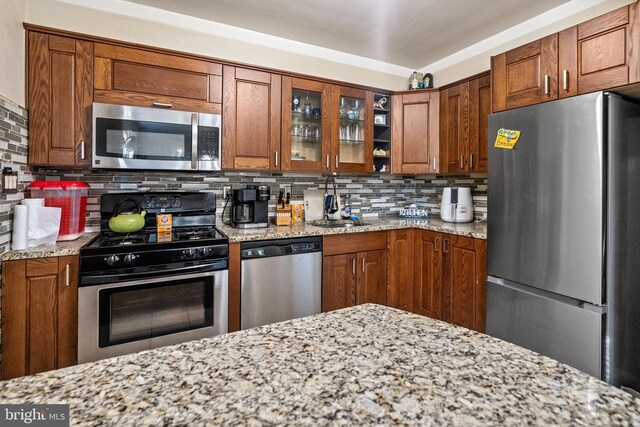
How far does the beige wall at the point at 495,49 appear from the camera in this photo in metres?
2.19

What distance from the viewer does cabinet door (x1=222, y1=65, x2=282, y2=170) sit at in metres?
2.49

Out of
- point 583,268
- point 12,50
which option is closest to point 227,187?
point 12,50

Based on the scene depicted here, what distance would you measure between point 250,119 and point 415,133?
158 cm

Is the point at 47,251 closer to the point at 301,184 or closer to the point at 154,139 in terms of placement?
the point at 154,139

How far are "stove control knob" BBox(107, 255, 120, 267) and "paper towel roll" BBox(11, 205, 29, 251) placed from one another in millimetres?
438

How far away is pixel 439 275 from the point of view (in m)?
2.75

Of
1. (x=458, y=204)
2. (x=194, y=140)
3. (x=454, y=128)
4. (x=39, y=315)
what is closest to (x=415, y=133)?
(x=454, y=128)

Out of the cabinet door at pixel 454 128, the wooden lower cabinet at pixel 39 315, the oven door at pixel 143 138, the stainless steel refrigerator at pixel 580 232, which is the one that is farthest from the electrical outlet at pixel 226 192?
the stainless steel refrigerator at pixel 580 232

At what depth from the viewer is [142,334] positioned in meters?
1.94

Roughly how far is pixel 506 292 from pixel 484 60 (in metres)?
2.07

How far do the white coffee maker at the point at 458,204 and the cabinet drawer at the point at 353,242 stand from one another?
71cm

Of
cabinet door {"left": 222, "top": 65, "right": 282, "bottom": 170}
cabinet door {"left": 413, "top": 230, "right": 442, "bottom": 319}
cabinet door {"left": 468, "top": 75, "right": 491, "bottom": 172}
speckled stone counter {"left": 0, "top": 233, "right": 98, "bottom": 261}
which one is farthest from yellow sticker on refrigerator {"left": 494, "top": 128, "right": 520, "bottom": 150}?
speckled stone counter {"left": 0, "top": 233, "right": 98, "bottom": 261}

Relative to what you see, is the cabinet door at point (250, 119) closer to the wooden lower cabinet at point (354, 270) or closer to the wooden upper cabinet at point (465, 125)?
the wooden lower cabinet at point (354, 270)

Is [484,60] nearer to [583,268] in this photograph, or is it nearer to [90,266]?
[583,268]
